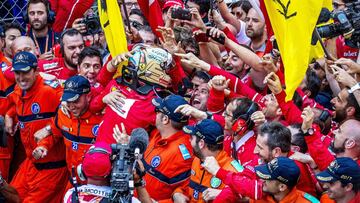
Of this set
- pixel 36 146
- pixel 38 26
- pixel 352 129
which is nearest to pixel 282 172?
pixel 352 129

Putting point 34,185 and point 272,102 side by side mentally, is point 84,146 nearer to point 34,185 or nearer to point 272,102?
point 34,185

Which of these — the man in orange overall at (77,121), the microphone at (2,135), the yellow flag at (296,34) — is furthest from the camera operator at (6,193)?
the yellow flag at (296,34)

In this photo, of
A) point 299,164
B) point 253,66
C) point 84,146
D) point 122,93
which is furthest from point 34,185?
point 299,164

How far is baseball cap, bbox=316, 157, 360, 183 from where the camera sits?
6082mm

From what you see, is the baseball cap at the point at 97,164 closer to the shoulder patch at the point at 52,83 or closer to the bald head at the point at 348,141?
the bald head at the point at 348,141

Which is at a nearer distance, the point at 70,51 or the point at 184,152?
the point at 184,152

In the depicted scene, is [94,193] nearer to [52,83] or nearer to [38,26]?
[52,83]

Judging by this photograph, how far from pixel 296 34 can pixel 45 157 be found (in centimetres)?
314

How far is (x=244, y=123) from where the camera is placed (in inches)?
291

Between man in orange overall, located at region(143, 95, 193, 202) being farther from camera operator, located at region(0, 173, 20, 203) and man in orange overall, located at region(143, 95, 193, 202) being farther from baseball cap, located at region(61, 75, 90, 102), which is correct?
camera operator, located at region(0, 173, 20, 203)

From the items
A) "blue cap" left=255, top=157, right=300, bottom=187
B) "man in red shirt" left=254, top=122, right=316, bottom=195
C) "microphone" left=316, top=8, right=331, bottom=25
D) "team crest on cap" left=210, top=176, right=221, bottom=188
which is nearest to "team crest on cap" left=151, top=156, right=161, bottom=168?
"team crest on cap" left=210, top=176, right=221, bottom=188

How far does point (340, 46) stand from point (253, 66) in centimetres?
149

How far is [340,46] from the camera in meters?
9.38

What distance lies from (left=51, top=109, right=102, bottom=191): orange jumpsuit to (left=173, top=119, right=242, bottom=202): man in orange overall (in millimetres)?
1492
